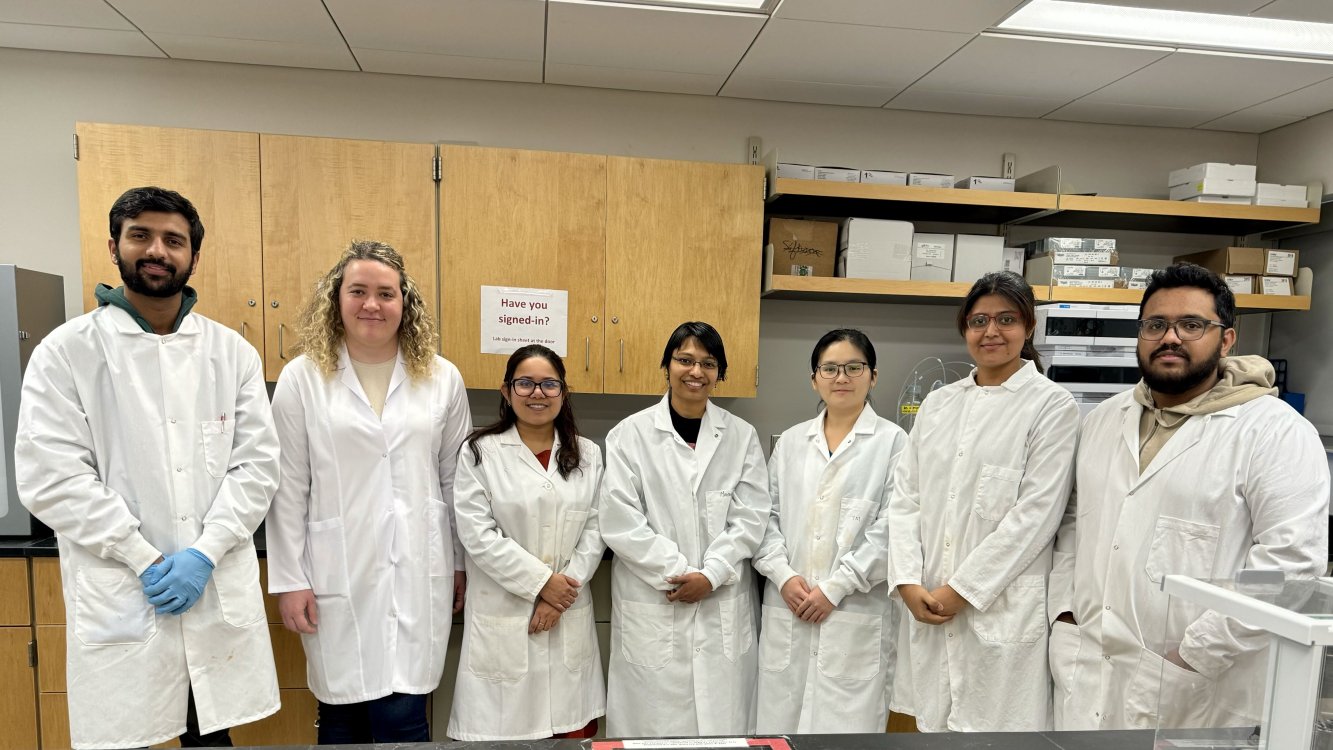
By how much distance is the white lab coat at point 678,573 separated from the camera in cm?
201

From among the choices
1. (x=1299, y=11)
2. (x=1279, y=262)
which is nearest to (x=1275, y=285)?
(x=1279, y=262)

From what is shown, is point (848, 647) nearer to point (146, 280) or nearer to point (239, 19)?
point (146, 280)

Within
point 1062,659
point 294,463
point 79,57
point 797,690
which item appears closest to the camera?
point 1062,659

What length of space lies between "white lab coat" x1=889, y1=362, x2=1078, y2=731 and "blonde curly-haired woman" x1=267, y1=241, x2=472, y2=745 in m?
1.30

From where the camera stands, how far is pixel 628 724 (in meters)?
2.06

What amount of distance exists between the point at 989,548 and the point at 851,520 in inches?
14.6

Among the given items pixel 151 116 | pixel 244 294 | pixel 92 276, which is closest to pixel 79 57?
pixel 151 116

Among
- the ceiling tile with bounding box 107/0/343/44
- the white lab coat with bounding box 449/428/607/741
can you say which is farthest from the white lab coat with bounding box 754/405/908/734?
the ceiling tile with bounding box 107/0/343/44

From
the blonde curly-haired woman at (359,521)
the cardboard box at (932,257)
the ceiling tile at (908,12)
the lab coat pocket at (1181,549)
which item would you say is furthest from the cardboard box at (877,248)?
the blonde curly-haired woman at (359,521)

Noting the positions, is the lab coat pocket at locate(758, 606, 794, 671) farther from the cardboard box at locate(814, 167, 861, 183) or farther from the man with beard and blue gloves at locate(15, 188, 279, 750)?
the cardboard box at locate(814, 167, 861, 183)

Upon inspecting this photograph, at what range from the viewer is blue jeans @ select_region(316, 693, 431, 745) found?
190cm

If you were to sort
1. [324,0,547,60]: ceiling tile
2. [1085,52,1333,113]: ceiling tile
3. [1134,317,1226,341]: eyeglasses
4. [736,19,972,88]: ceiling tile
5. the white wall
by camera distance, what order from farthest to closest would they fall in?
the white wall < [1085,52,1333,113]: ceiling tile < [736,19,972,88]: ceiling tile < [324,0,547,60]: ceiling tile < [1134,317,1226,341]: eyeglasses

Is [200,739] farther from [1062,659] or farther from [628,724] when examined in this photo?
[1062,659]

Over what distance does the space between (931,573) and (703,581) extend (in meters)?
0.62
